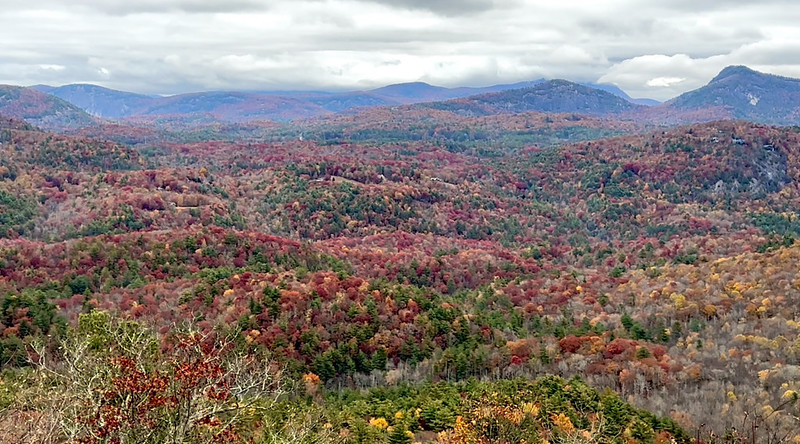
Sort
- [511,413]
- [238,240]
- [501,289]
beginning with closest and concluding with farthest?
[511,413] → [501,289] → [238,240]

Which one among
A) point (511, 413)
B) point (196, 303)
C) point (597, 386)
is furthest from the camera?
point (196, 303)

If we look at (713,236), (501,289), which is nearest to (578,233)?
(713,236)

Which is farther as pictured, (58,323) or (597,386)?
(58,323)

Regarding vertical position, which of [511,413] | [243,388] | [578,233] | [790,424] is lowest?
[578,233]

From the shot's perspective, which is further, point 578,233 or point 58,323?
point 578,233

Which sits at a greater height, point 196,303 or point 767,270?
Answer: point 767,270

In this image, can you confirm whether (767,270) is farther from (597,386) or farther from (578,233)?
(578,233)

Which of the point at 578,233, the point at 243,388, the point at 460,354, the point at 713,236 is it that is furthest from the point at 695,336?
the point at 578,233

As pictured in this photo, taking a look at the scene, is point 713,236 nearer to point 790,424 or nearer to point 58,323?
point 790,424

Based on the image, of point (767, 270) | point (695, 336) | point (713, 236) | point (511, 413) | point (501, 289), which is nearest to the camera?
point (511, 413)
